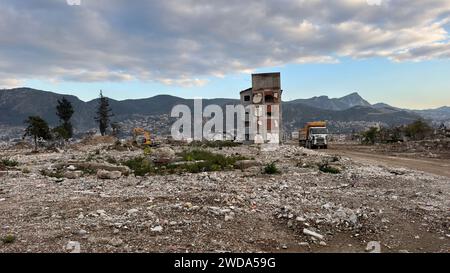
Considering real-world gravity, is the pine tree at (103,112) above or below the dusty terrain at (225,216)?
above

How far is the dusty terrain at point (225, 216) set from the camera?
6.08 meters

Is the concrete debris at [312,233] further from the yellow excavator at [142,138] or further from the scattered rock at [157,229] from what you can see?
the yellow excavator at [142,138]

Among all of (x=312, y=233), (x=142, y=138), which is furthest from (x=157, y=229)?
(x=142, y=138)

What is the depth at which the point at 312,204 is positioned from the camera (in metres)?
8.91

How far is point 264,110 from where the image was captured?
164ft

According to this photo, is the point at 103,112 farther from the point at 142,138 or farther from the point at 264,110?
the point at 264,110

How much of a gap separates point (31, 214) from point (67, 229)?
1952 millimetres

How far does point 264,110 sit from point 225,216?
4320 cm

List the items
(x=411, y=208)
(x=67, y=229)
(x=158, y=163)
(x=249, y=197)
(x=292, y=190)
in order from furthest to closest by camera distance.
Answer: (x=158, y=163) → (x=292, y=190) → (x=249, y=197) → (x=411, y=208) → (x=67, y=229)

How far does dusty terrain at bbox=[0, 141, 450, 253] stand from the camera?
6.08 metres

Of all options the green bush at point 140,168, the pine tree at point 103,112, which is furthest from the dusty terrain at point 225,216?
the pine tree at point 103,112

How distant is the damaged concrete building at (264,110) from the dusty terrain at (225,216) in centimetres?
3672
